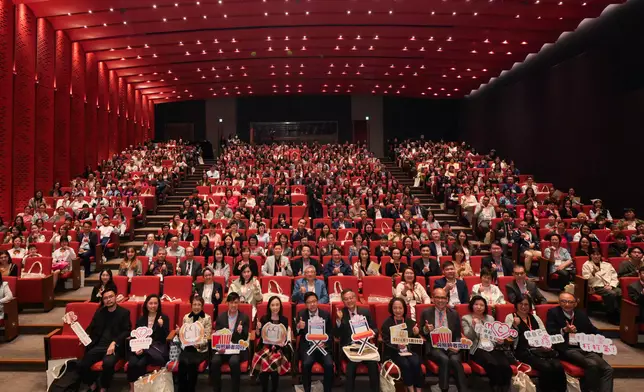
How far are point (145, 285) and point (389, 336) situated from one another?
9.87 ft

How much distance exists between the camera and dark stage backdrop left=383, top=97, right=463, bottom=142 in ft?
74.5

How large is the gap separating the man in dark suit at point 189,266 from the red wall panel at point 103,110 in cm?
1009

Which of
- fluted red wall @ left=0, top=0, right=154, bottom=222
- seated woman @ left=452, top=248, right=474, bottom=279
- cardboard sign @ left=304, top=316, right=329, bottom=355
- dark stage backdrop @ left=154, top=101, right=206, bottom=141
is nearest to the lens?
cardboard sign @ left=304, top=316, right=329, bottom=355

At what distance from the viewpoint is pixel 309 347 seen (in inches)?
180

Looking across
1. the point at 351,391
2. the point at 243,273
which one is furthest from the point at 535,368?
the point at 243,273

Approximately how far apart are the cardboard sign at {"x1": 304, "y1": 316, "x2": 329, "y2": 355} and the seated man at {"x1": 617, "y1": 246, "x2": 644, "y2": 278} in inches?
155

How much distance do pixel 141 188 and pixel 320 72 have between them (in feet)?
25.7

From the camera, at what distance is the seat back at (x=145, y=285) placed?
5773 millimetres

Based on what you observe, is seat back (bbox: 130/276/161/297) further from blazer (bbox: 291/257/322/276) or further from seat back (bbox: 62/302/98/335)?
blazer (bbox: 291/257/322/276)

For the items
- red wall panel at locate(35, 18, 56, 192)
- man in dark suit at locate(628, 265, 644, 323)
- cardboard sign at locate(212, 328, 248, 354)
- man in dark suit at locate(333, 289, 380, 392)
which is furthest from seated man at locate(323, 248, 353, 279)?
red wall panel at locate(35, 18, 56, 192)

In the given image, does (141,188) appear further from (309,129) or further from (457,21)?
(309,129)

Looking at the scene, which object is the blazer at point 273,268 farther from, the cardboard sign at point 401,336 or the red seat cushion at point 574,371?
the red seat cushion at point 574,371

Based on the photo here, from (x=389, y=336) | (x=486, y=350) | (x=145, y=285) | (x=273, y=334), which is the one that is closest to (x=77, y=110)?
(x=145, y=285)

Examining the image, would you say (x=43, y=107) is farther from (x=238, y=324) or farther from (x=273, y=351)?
(x=273, y=351)
